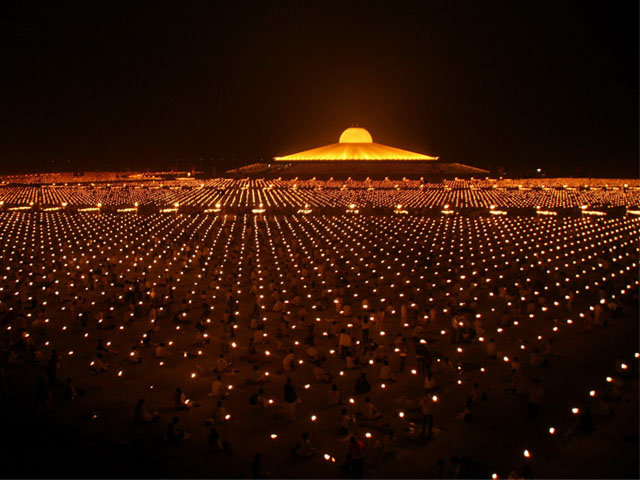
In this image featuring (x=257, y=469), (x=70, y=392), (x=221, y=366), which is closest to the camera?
(x=257, y=469)

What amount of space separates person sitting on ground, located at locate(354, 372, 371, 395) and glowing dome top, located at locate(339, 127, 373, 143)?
310ft

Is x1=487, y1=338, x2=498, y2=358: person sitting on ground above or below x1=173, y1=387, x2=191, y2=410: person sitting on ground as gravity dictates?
above

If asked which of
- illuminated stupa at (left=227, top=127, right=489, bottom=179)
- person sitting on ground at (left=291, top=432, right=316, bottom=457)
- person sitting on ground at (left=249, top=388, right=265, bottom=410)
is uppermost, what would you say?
illuminated stupa at (left=227, top=127, right=489, bottom=179)

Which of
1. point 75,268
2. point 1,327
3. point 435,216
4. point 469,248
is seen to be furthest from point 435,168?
point 1,327

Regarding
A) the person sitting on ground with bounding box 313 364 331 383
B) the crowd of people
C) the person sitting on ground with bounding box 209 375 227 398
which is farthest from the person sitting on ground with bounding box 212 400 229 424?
the person sitting on ground with bounding box 313 364 331 383

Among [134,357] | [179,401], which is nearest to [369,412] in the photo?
[179,401]

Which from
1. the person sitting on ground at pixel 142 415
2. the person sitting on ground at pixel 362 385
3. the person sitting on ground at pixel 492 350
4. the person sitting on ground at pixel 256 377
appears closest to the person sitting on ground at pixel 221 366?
the person sitting on ground at pixel 256 377

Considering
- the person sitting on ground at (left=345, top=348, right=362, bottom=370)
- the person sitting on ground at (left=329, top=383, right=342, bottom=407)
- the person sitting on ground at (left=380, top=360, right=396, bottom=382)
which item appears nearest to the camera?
the person sitting on ground at (left=329, top=383, right=342, bottom=407)

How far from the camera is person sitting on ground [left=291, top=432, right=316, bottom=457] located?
8.42m

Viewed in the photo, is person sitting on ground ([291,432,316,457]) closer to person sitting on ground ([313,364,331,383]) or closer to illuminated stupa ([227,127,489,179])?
Answer: person sitting on ground ([313,364,331,383])

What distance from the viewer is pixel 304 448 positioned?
27.7 ft

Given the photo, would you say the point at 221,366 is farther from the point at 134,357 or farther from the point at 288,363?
the point at 134,357

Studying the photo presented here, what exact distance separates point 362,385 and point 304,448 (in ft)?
7.57

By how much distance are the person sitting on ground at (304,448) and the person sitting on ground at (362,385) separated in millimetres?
2132
